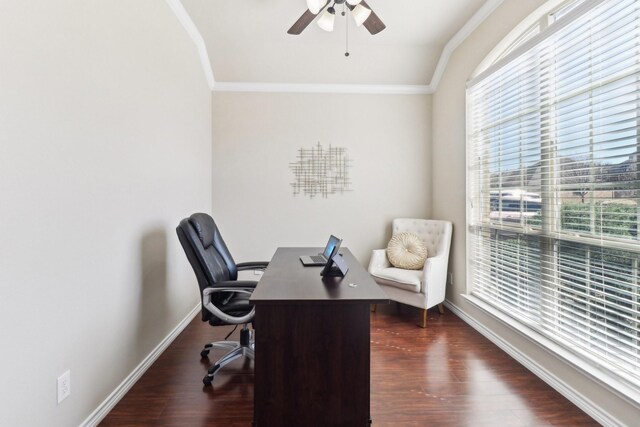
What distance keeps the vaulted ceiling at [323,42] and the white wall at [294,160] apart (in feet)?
0.84

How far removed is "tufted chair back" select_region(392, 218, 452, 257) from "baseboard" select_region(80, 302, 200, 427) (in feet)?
8.41

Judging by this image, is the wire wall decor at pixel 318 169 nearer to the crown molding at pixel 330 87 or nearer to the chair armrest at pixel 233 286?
the crown molding at pixel 330 87

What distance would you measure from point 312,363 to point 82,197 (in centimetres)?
144

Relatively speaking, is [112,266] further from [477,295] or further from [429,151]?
[429,151]

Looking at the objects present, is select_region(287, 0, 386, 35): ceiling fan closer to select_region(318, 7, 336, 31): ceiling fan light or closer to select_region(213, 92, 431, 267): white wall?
select_region(318, 7, 336, 31): ceiling fan light

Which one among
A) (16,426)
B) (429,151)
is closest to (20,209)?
(16,426)

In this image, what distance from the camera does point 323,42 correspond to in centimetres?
331

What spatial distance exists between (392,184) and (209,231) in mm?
2416

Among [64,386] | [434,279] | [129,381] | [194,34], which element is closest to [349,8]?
[194,34]

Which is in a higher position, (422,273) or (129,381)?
(422,273)

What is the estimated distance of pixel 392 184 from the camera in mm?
3934

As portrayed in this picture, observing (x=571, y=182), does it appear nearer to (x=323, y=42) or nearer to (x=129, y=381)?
(x=323, y=42)

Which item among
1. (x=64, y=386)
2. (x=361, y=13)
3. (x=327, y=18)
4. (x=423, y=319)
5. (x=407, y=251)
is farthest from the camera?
(x=407, y=251)

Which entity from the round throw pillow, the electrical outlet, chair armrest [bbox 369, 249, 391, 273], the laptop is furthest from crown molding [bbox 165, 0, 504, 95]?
the electrical outlet
